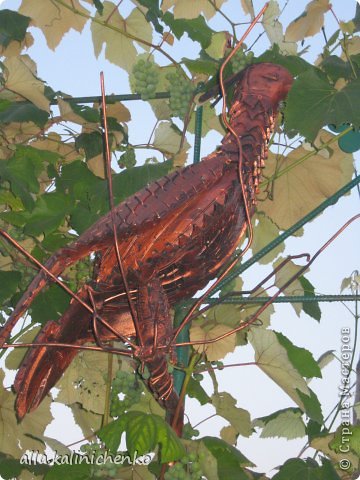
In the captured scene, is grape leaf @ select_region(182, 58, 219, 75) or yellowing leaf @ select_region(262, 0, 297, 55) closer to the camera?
grape leaf @ select_region(182, 58, 219, 75)

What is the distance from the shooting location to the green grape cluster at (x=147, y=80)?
1.29 metres

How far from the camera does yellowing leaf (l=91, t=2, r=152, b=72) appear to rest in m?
1.51

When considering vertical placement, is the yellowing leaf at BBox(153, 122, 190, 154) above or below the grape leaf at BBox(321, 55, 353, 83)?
above

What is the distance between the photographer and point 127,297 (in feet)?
2.57

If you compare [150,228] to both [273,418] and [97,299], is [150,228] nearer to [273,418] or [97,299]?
[97,299]

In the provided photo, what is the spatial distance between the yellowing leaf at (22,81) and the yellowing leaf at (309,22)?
44 centimetres

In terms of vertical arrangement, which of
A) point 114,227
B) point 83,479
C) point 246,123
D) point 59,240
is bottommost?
point 83,479

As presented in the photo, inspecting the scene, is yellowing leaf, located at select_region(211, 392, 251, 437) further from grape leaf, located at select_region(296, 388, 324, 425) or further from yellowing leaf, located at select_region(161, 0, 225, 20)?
yellowing leaf, located at select_region(161, 0, 225, 20)

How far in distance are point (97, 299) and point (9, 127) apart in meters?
0.77

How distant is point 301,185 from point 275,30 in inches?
10.7

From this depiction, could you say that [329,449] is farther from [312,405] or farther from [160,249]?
[160,249]

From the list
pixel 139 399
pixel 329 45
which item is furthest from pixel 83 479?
pixel 329 45

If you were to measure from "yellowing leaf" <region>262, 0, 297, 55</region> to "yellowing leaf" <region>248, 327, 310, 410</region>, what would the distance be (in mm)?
507

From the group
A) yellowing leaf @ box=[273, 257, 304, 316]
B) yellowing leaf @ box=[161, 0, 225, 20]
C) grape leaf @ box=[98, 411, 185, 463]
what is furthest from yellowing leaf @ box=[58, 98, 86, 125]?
grape leaf @ box=[98, 411, 185, 463]
